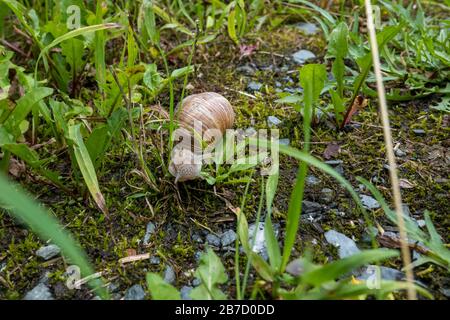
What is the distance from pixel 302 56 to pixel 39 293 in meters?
1.74

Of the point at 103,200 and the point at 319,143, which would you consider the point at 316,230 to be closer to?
the point at 319,143

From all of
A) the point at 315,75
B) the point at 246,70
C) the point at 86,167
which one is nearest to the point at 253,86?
the point at 246,70

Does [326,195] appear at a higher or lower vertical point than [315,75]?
lower

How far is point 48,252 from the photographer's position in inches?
65.2

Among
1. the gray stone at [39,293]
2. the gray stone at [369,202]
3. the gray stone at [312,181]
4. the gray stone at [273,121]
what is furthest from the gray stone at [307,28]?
the gray stone at [39,293]

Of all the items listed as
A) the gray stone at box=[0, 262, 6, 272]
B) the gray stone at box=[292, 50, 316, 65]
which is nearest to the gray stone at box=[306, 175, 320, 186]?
the gray stone at box=[292, 50, 316, 65]

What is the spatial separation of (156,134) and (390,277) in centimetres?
105

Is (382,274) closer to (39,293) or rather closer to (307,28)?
(39,293)

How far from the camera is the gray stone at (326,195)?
182 centimetres

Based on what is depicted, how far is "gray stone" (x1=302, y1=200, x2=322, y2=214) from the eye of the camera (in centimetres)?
178

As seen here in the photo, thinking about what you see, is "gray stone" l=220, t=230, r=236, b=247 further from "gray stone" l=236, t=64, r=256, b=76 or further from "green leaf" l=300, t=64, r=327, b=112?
"gray stone" l=236, t=64, r=256, b=76

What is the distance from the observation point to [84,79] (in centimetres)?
232
